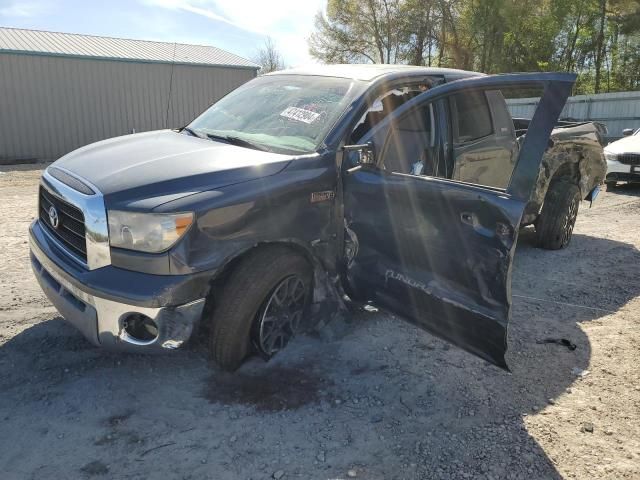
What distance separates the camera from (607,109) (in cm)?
1841

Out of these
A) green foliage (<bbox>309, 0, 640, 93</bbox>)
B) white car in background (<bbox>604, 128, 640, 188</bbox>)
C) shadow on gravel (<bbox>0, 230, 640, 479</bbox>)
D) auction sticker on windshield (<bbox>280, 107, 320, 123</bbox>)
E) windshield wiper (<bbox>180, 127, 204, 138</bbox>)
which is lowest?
shadow on gravel (<bbox>0, 230, 640, 479</bbox>)

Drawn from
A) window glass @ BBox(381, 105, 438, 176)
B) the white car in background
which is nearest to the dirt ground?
window glass @ BBox(381, 105, 438, 176)

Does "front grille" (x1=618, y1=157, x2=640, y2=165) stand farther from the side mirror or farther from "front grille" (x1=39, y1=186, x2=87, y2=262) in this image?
"front grille" (x1=39, y1=186, x2=87, y2=262)

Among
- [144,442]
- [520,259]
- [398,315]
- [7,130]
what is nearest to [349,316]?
[398,315]

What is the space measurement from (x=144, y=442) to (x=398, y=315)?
154cm

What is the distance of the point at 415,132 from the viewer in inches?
140

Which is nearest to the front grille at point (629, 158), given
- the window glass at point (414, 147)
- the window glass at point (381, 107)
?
the window glass at point (381, 107)

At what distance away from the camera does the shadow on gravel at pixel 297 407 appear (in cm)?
236

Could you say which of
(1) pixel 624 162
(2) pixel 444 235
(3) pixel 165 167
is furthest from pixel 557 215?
(1) pixel 624 162

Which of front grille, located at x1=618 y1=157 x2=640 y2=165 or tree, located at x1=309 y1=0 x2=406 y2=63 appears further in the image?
tree, located at x1=309 y1=0 x2=406 y2=63

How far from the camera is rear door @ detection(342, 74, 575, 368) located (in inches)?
97.7

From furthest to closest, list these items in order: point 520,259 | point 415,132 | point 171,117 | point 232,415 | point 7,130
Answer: point 171,117 < point 7,130 < point 520,259 < point 415,132 < point 232,415

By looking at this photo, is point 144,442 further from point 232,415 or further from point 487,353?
point 487,353

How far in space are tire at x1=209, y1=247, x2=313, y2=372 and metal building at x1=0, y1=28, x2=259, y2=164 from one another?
12700mm
